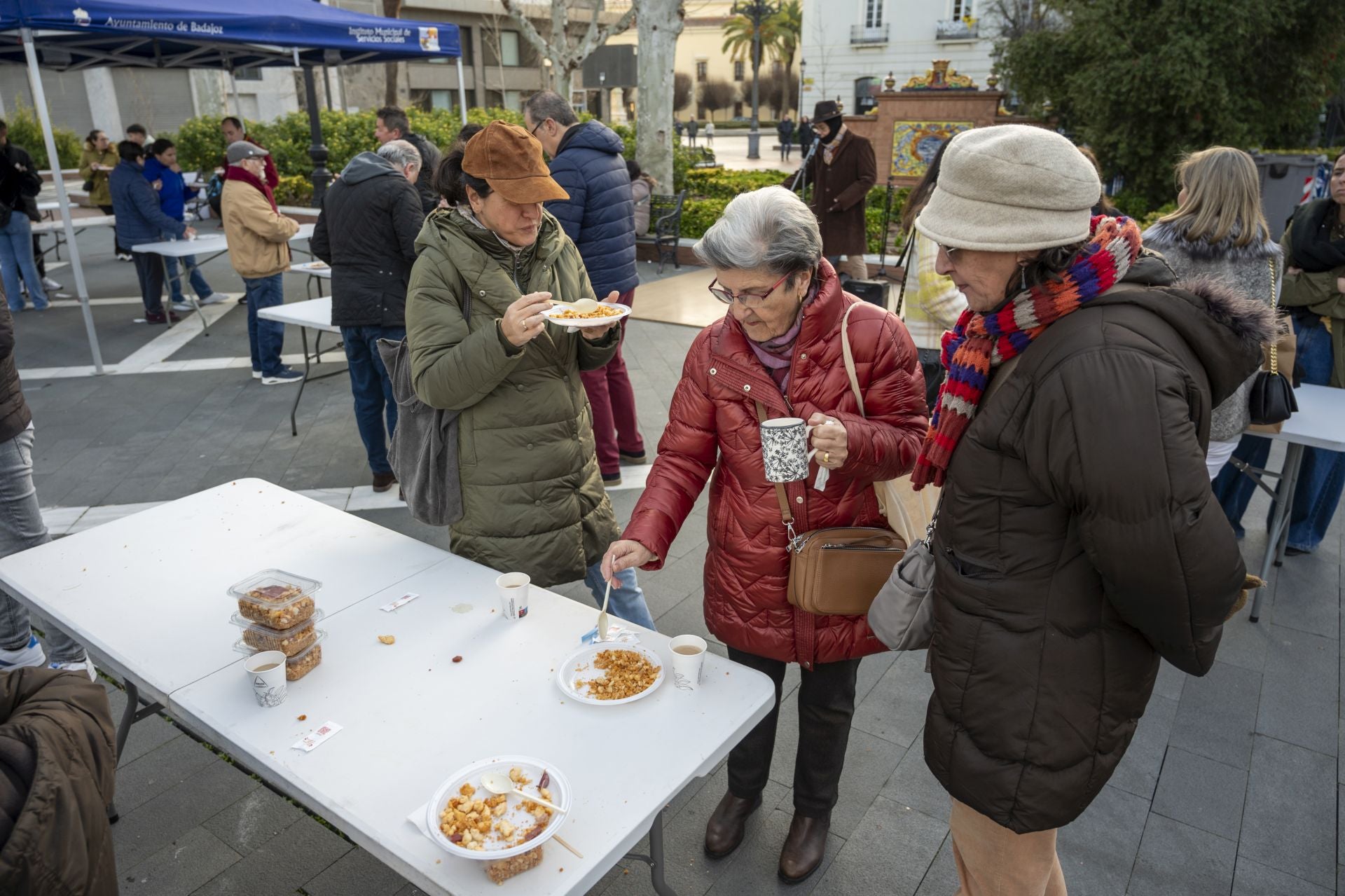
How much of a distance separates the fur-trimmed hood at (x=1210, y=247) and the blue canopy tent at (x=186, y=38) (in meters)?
7.48

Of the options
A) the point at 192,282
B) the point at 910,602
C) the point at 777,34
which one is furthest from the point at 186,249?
the point at 777,34

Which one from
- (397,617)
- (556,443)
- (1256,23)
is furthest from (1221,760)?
(1256,23)

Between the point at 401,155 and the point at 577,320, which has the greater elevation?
the point at 401,155

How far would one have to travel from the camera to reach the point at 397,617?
7.66 ft

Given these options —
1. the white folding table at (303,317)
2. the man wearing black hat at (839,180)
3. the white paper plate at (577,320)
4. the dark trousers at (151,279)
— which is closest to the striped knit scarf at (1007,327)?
the white paper plate at (577,320)

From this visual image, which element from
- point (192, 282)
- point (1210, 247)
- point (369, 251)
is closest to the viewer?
point (1210, 247)

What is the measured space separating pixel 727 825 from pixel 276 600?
4.81ft

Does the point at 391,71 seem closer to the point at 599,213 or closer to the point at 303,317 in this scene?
the point at 303,317

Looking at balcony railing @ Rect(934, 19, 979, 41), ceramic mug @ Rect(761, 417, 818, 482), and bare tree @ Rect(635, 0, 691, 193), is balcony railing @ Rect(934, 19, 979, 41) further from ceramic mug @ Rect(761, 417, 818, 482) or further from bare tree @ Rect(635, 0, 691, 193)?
ceramic mug @ Rect(761, 417, 818, 482)

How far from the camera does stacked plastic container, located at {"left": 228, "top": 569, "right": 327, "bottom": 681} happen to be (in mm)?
2045

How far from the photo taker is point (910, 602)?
6.23 feet

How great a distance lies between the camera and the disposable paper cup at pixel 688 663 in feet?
6.45

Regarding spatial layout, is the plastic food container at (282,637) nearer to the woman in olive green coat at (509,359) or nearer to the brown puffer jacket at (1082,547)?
the woman in olive green coat at (509,359)

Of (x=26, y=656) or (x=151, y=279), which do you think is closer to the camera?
(x=26, y=656)
